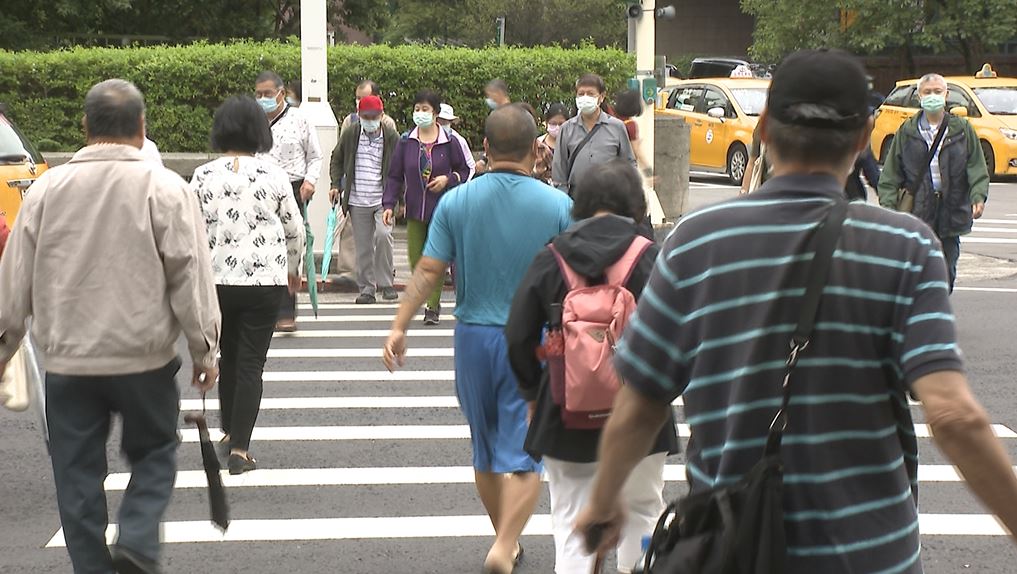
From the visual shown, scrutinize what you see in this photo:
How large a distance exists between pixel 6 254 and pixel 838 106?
323 centimetres

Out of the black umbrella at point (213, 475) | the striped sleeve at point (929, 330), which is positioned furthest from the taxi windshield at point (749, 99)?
the striped sleeve at point (929, 330)

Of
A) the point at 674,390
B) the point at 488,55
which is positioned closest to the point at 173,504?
the point at 674,390

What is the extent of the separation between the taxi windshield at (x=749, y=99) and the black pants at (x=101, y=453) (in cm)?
2049

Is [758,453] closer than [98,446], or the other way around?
[758,453]

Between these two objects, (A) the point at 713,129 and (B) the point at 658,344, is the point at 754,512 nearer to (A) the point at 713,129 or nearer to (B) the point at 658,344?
(B) the point at 658,344

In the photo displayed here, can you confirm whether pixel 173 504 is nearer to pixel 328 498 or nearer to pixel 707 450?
pixel 328 498

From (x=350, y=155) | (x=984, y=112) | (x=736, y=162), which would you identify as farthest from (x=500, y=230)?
(x=984, y=112)

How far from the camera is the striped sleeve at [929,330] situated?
255 centimetres

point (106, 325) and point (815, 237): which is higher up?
point (815, 237)

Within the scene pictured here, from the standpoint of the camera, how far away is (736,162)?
24.6 m

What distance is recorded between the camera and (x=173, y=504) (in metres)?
6.76

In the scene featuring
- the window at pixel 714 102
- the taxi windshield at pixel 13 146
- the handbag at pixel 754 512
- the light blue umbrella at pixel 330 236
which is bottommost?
the light blue umbrella at pixel 330 236

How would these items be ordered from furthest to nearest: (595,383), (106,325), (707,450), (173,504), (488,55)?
(488,55) → (173,504) → (106,325) → (595,383) → (707,450)

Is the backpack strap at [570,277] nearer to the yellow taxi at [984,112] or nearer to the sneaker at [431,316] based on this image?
the sneaker at [431,316]
